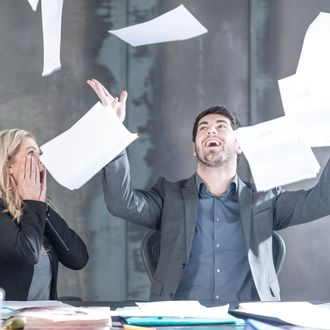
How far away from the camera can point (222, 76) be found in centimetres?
331

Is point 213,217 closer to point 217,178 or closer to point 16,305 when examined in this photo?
point 217,178

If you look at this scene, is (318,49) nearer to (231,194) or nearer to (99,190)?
(231,194)

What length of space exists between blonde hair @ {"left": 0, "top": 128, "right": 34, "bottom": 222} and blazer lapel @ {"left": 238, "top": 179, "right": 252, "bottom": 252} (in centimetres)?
85

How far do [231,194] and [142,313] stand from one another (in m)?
1.11

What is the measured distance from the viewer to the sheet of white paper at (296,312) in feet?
4.94

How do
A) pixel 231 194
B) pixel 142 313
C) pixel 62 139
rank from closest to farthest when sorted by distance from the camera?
pixel 142 313
pixel 62 139
pixel 231 194

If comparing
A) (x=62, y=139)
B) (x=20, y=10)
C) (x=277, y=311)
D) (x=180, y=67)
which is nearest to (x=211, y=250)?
(x=62, y=139)

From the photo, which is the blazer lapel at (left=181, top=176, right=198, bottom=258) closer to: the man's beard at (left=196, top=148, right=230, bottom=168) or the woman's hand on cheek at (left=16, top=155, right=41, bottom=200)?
the man's beard at (left=196, top=148, right=230, bottom=168)

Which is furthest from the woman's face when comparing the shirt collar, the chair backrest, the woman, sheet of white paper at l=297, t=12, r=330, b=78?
sheet of white paper at l=297, t=12, r=330, b=78

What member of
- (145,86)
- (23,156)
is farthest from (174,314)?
(145,86)

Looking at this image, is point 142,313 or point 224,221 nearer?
point 142,313

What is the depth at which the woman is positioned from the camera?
2311 mm

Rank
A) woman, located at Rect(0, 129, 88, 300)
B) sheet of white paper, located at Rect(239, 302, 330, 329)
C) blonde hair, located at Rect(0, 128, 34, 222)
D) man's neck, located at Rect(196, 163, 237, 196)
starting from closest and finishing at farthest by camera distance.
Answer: sheet of white paper, located at Rect(239, 302, 330, 329), woman, located at Rect(0, 129, 88, 300), blonde hair, located at Rect(0, 128, 34, 222), man's neck, located at Rect(196, 163, 237, 196)

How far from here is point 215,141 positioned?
2678mm
